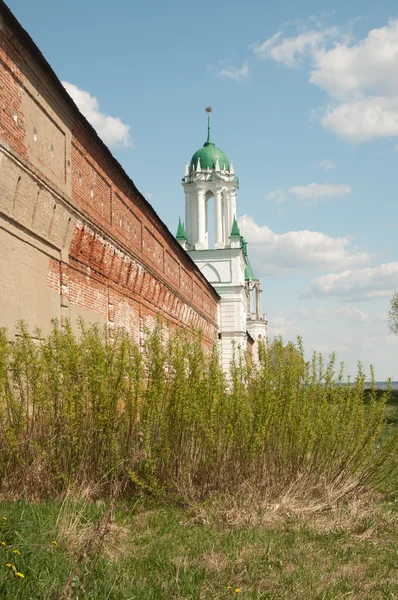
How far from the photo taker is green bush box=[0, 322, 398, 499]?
6.14 m

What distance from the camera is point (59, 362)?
6.35m

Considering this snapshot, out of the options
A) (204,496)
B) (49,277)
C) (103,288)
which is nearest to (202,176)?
(103,288)

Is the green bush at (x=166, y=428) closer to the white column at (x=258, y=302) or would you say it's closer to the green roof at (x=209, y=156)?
the green roof at (x=209, y=156)

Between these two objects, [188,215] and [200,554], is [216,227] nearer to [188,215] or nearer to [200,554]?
[188,215]

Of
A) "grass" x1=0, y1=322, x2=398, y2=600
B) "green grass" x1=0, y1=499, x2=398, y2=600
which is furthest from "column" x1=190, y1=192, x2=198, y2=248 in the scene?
"green grass" x1=0, y1=499, x2=398, y2=600

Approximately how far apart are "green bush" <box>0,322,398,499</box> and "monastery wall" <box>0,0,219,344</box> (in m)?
1.31

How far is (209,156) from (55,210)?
4027cm

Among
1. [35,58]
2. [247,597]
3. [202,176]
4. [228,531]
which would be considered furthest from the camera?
[202,176]

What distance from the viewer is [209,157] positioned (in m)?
48.2

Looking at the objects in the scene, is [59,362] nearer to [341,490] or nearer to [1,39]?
[341,490]

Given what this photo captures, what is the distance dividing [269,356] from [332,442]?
111 cm

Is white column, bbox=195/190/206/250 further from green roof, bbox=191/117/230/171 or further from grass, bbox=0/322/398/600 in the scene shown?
grass, bbox=0/322/398/600

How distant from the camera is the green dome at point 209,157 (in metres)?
47.8

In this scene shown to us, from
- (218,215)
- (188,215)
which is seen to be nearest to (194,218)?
(188,215)
